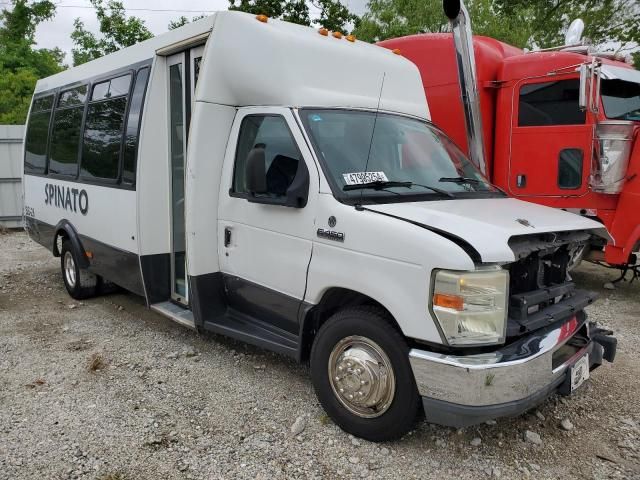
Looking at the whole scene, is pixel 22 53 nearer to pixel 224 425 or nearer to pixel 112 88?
pixel 112 88

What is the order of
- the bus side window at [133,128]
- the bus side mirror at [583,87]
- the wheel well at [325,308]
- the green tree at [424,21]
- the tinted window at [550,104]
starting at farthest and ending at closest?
the green tree at [424,21], the tinted window at [550,104], the bus side mirror at [583,87], the bus side window at [133,128], the wheel well at [325,308]

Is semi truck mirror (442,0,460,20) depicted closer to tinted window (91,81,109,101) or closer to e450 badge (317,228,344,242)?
e450 badge (317,228,344,242)

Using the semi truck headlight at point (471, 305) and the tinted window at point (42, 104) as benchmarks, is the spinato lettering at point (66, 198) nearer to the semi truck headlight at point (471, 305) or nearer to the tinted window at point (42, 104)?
the tinted window at point (42, 104)

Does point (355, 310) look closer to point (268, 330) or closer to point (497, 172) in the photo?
point (268, 330)

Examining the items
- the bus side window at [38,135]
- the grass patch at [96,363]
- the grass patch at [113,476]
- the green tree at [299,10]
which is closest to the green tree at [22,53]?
the green tree at [299,10]

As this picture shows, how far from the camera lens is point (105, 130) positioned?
19.0 feet

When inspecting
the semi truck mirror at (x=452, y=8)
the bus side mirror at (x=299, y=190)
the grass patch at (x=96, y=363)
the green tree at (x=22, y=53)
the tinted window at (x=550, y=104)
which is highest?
the green tree at (x=22, y=53)

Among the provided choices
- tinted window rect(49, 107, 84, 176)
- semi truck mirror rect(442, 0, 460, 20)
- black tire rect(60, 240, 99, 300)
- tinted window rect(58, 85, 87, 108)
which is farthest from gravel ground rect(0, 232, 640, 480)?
semi truck mirror rect(442, 0, 460, 20)

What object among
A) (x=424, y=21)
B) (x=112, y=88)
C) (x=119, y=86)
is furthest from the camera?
(x=424, y=21)

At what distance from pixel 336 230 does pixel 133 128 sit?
9.09 feet

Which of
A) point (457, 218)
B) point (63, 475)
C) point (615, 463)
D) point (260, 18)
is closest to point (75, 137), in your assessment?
point (260, 18)

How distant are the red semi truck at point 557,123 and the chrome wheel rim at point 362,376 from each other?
3.30 m

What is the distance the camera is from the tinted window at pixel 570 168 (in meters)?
6.75

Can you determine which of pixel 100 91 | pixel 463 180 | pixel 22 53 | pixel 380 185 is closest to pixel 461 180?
pixel 463 180
